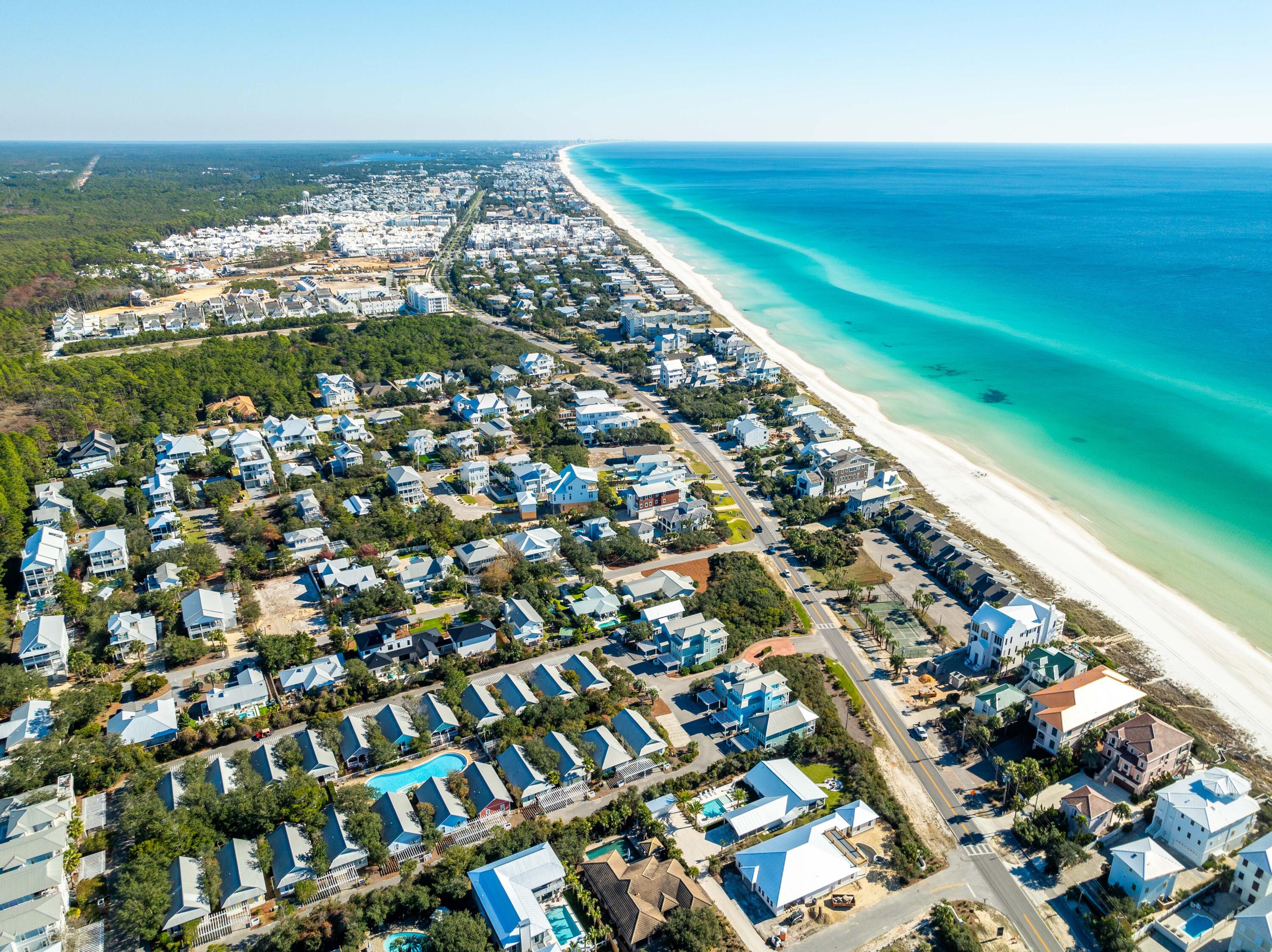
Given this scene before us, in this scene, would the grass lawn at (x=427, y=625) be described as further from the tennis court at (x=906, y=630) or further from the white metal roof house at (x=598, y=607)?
the tennis court at (x=906, y=630)

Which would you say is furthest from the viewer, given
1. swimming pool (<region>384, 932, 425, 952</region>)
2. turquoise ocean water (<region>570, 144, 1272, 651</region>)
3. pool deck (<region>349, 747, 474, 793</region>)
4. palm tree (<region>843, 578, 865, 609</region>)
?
turquoise ocean water (<region>570, 144, 1272, 651</region>)

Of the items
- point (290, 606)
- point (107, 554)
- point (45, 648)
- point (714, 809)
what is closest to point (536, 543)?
point (290, 606)

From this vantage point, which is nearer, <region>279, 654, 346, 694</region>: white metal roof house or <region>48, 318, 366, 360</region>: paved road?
<region>279, 654, 346, 694</region>: white metal roof house

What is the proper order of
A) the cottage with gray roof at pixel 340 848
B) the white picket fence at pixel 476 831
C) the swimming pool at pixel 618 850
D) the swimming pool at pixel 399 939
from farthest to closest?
1. the white picket fence at pixel 476 831
2. the swimming pool at pixel 618 850
3. the cottage with gray roof at pixel 340 848
4. the swimming pool at pixel 399 939

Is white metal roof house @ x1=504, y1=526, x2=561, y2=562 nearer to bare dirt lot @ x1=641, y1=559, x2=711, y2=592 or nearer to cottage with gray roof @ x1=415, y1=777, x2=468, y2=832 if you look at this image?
bare dirt lot @ x1=641, y1=559, x2=711, y2=592

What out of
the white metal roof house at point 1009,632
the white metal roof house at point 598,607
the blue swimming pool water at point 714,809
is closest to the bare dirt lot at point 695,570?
the white metal roof house at point 598,607

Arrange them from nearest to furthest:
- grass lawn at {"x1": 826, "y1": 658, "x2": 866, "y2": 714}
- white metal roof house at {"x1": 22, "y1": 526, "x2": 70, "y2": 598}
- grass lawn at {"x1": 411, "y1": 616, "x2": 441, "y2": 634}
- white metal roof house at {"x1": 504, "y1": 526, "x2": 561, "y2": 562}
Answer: grass lawn at {"x1": 826, "y1": 658, "x2": 866, "y2": 714}, grass lawn at {"x1": 411, "y1": 616, "x2": 441, "y2": 634}, white metal roof house at {"x1": 22, "y1": 526, "x2": 70, "y2": 598}, white metal roof house at {"x1": 504, "y1": 526, "x2": 561, "y2": 562}

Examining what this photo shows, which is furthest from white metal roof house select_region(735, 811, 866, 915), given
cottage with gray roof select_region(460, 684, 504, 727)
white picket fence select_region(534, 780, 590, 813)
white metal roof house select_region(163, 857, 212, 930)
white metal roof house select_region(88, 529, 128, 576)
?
white metal roof house select_region(88, 529, 128, 576)
